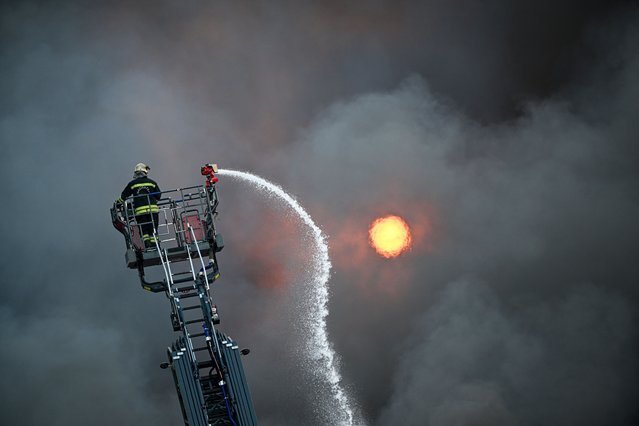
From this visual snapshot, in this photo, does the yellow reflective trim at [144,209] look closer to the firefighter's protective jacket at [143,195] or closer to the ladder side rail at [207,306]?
the firefighter's protective jacket at [143,195]

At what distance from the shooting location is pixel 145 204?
Answer: 62.1 ft

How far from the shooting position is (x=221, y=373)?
1630 cm

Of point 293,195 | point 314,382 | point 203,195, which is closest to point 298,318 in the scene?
point 314,382

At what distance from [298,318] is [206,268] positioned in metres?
11.8

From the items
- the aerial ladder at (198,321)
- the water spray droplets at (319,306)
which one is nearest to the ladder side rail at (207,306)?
the aerial ladder at (198,321)

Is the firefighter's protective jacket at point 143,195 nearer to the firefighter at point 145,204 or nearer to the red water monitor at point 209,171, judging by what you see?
the firefighter at point 145,204

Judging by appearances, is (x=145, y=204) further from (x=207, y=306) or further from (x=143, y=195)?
(x=207, y=306)

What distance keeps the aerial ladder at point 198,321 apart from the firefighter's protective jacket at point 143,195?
10cm

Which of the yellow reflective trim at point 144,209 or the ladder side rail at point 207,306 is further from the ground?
the yellow reflective trim at point 144,209

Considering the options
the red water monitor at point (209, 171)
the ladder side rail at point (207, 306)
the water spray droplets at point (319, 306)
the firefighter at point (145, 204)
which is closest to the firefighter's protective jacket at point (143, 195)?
the firefighter at point (145, 204)

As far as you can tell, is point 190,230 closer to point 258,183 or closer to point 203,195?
point 203,195

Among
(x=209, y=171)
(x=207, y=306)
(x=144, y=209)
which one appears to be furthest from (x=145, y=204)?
(x=207, y=306)

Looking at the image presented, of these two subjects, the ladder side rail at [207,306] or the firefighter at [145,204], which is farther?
the firefighter at [145,204]

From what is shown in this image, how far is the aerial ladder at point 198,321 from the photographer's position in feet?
52.0
